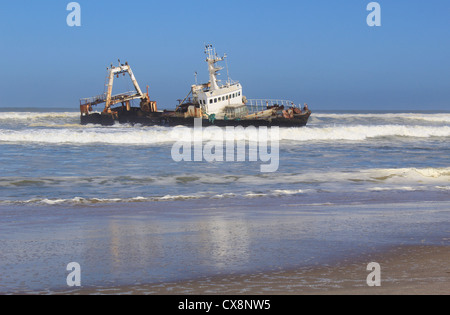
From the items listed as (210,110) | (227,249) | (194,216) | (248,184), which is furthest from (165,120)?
(227,249)

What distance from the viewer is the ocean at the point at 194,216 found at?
570 cm

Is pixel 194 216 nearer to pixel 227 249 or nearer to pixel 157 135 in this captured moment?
pixel 227 249

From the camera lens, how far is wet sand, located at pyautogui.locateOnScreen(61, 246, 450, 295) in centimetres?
468

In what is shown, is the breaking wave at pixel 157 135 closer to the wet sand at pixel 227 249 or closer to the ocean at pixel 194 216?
the ocean at pixel 194 216

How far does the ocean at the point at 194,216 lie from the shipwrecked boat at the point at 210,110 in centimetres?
2796

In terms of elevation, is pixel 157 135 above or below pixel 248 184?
above

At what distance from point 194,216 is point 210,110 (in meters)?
38.9

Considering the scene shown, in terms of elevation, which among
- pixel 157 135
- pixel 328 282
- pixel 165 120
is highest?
pixel 165 120

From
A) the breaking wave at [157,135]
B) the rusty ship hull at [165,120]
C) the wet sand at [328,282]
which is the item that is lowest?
the wet sand at [328,282]

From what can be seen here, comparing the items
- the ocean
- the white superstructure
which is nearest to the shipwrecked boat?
the white superstructure

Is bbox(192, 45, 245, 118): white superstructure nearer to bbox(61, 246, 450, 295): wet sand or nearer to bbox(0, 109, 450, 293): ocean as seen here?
bbox(0, 109, 450, 293): ocean

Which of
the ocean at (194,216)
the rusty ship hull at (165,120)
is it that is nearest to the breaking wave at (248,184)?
the ocean at (194,216)

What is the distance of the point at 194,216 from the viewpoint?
866 centimetres

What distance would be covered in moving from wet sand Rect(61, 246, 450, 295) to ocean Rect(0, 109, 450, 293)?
9.8 inches
